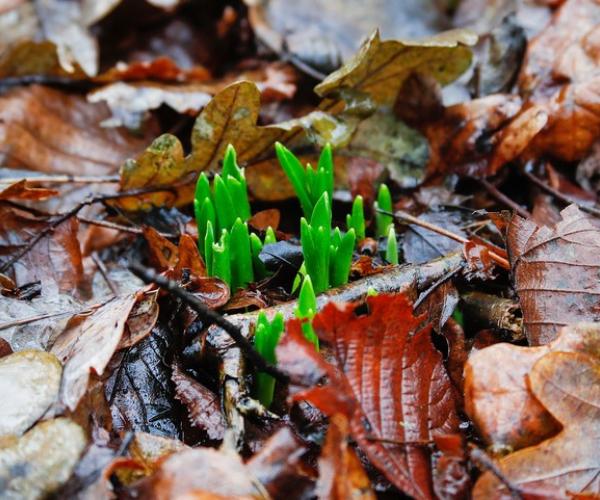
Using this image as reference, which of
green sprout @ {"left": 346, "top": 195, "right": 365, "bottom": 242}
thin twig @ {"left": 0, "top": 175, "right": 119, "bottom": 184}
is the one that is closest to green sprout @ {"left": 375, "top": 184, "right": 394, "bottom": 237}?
green sprout @ {"left": 346, "top": 195, "right": 365, "bottom": 242}

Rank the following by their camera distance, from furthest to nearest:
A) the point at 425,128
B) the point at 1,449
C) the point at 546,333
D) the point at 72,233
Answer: the point at 425,128, the point at 72,233, the point at 546,333, the point at 1,449

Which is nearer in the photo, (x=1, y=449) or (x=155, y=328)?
(x=1, y=449)

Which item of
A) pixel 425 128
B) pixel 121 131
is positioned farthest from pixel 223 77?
pixel 425 128

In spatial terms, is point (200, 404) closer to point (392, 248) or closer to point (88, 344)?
point (88, 344)

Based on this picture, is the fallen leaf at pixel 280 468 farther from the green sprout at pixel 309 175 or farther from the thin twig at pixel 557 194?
the thin twig at pixel 557 194

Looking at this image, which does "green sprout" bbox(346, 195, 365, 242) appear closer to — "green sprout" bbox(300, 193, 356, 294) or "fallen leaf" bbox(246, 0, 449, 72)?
"green sprout" bbox(300, 193, 356, 294)

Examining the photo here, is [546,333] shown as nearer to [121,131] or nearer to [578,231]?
[578,231]

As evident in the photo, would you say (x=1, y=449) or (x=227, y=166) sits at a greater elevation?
(x=227, y=166)

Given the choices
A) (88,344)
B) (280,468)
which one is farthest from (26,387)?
(280,468)
